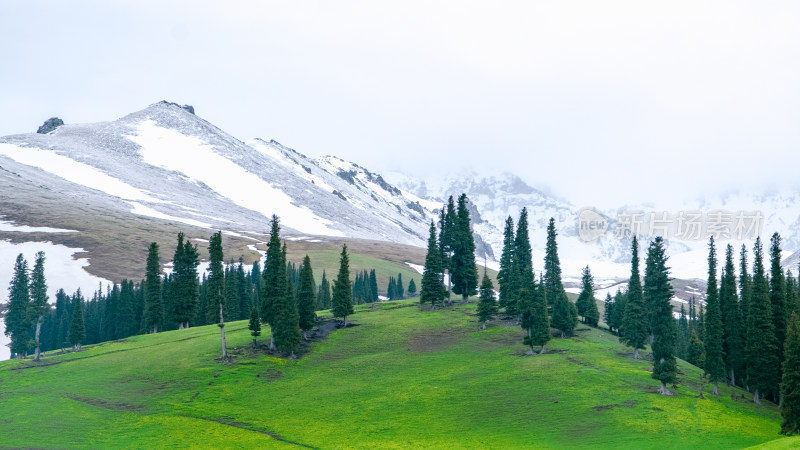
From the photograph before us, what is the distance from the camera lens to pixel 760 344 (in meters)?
86.6

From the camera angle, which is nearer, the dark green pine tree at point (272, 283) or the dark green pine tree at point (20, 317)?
the dark green pine tree at point (272, 283)

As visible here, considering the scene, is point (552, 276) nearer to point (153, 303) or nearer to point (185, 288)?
point (185, 288)

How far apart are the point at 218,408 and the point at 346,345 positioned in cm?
2963

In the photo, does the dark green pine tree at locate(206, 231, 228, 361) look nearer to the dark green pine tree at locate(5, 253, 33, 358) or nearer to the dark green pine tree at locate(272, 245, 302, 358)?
the dark green pine tree at locate(272, 245, 302, 358)

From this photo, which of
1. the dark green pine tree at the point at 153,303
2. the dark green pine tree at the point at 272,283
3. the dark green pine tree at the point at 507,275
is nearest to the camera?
the dark green pine tree at the point at 272,283

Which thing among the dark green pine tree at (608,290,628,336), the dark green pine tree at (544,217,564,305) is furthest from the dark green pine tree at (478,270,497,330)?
the dark green pine tree at (608,290,628,336)

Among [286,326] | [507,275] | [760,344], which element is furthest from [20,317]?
[760,344]

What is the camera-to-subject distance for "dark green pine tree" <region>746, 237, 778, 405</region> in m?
84.0

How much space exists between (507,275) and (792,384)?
195 ft

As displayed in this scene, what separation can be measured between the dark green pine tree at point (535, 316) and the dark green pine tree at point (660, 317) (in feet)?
47.4

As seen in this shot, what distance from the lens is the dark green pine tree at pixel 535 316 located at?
9194cm

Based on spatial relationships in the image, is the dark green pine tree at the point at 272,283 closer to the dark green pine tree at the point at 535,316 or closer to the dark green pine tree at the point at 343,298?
the dark green pine tree at the point at 343,298

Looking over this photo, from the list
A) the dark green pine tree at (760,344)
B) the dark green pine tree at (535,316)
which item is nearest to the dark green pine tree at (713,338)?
the dark green pine tree at (760,344)

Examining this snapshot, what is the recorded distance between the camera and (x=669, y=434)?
62344mm
